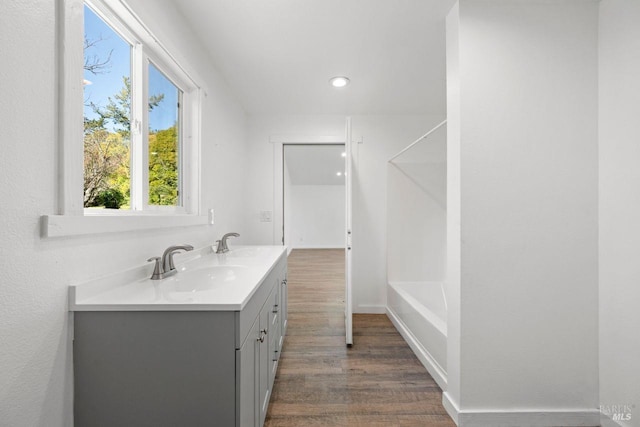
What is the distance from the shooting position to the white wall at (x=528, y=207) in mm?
1501

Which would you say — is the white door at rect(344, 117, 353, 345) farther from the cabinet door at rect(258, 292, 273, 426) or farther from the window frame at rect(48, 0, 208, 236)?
the window frame at rect(48, 0, 208, 236)

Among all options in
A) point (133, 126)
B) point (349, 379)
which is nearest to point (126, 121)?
point (133, 126)

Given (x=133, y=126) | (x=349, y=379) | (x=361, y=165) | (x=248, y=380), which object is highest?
(x=361, y=165)

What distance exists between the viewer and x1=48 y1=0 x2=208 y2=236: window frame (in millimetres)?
901

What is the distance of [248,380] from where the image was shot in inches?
42.3

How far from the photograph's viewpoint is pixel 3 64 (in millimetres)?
730

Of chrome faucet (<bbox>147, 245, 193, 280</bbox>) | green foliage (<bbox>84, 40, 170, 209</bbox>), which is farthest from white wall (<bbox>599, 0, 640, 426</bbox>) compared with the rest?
green foliage (<bbox>84, 40, 170, 209</bbox>)

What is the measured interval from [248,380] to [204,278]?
66 cm

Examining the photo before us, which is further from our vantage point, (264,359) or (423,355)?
(423,355)

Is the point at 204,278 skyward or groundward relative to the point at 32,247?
groundward

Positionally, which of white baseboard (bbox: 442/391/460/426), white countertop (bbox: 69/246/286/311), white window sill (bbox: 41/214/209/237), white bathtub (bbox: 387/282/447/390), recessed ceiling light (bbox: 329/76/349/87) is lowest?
white baseboard (bbox: 442/391/460/426)

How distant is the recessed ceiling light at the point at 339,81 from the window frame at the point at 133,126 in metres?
1.09

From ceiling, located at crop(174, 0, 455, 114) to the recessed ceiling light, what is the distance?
5 centimetres

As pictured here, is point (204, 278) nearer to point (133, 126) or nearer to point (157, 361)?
point (157, 361)
